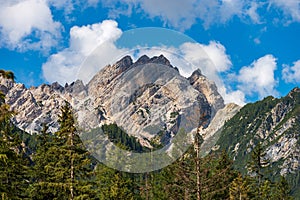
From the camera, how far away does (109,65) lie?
774 inches

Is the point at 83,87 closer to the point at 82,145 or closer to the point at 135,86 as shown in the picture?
the point at 135,86

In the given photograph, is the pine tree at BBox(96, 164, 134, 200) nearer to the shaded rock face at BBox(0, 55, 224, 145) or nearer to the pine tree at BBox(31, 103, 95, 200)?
the pine tree at BBox(31, 103, 95, 200)

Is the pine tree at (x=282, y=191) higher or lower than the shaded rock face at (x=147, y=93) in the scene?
higher

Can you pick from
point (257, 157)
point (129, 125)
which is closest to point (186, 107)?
point (129, 125)

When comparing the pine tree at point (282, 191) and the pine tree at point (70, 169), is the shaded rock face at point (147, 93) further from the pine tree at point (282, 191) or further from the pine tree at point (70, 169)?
the pine tree at point (282, 191)

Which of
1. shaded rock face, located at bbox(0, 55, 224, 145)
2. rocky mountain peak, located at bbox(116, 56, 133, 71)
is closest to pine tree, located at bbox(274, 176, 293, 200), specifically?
shaded rock face, located at bbox(0, 55, 224, 145)

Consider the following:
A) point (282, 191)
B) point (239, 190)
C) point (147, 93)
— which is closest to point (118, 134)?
point (147, 93)

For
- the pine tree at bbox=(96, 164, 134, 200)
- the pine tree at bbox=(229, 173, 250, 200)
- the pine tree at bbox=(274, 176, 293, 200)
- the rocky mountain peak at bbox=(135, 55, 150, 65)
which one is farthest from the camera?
the pine tree at bbox=(274, 176, 293, 200)

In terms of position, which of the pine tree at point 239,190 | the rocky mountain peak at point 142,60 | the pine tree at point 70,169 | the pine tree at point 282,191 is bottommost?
the pine tree at point 70,169

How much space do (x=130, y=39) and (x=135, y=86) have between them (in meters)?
2.08

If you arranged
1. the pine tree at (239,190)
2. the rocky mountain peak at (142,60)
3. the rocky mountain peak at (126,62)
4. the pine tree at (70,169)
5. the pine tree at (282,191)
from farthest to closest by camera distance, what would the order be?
the pine tree at (282,191), the pine tree at (239,190), the pine tree at (70,169), the rocky mountain peak at (126,62), the rocky mountain peak at (142,60)

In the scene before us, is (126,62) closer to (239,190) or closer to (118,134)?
(118,134)

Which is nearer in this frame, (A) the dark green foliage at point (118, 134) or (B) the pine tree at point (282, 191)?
(A) the dark green foliage at point (118, 134)

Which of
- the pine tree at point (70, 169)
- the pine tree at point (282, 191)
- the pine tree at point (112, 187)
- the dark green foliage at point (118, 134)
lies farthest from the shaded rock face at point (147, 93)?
the pine tree at point (282, 191)
